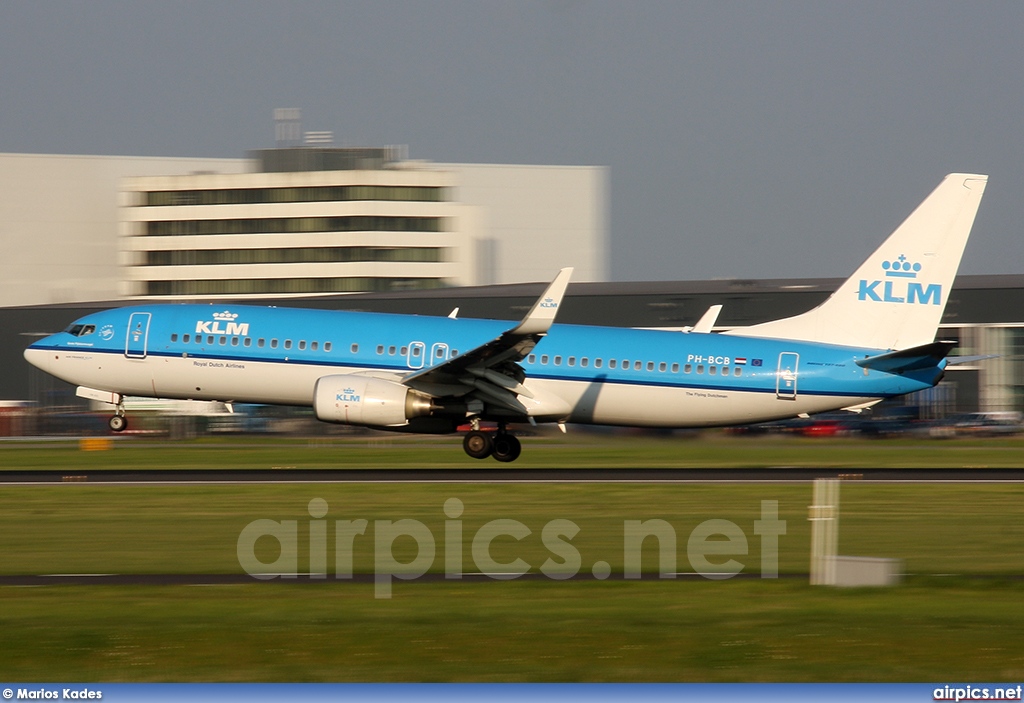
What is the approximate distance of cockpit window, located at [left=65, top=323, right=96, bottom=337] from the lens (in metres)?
36.9

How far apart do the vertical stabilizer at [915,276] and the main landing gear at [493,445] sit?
30.8 feet

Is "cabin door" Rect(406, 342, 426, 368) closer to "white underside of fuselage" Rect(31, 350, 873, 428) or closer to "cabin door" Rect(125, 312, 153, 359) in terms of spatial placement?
"white underside of fuselage" Rect(31, 350, 873, 428)

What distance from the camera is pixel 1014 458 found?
4056 cm

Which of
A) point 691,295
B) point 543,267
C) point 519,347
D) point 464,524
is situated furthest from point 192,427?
point 543,267

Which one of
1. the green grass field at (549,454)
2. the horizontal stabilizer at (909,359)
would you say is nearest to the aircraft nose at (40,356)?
the green grass field at (549,454)

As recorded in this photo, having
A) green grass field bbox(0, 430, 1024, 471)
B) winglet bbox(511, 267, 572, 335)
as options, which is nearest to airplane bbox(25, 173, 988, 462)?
green grass field bbox(0, 430, 1024, 471)

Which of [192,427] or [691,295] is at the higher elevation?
[691,295]

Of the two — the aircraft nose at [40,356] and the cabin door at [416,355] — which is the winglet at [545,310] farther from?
the aircraft nose at [40,356]

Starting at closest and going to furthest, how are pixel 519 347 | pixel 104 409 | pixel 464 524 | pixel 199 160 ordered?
1. pixel 464 524
2. pixel 519 347
3. pixel 104 409
4. pixel 199 160

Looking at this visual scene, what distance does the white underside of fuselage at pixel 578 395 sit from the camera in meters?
34.4

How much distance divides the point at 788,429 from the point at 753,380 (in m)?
25.8

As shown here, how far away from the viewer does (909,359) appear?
32719 mm

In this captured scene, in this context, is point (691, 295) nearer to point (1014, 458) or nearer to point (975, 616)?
point (1014, 458)

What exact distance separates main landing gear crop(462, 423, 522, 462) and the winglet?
4495 millimetres
